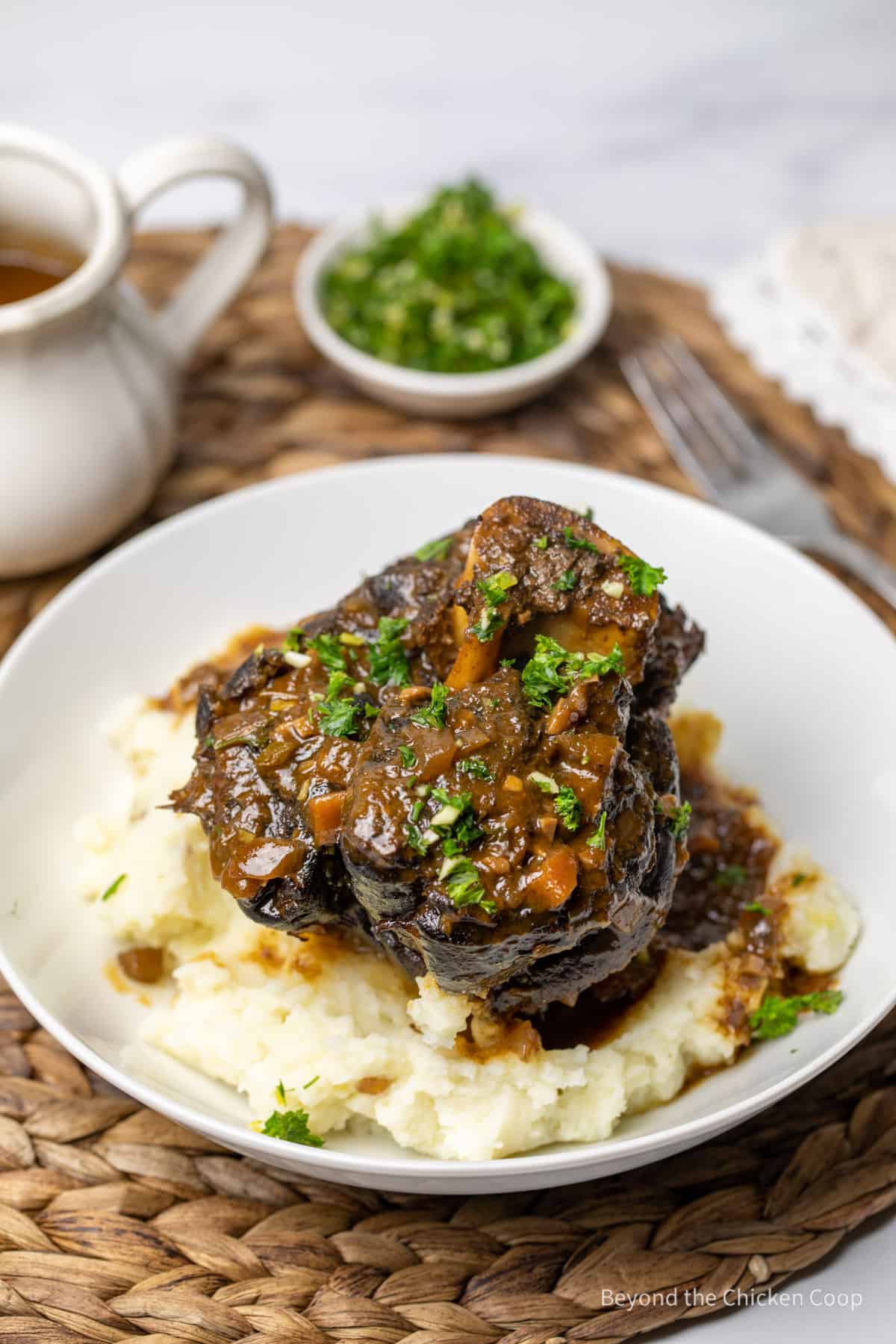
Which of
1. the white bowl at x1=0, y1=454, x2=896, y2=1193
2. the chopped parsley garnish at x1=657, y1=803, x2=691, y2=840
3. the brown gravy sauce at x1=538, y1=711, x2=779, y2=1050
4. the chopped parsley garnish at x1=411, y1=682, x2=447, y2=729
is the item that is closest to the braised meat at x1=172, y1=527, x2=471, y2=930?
the chopped parsley garnish at x1=411, y1=682, x2=447, y2=729

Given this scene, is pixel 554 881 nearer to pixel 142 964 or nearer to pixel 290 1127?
pixel 290 1127

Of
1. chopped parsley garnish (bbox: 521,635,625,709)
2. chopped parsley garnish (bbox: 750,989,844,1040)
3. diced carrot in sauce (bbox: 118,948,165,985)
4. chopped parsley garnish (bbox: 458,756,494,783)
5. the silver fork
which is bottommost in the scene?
diced carrot in sauce (bbox: 118,948,165,985)

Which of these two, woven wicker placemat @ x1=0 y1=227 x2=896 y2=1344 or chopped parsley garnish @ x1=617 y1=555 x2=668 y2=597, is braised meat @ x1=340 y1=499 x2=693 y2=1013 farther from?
woven wicker placemat @ x1=0 y1=227 x2=896 y2=1344

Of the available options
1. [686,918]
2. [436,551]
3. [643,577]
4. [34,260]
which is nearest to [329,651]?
[436,551]

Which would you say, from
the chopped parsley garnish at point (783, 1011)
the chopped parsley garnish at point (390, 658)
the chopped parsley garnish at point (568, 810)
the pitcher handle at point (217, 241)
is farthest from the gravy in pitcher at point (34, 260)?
the chopped parsley garnish at point (783, 1011)

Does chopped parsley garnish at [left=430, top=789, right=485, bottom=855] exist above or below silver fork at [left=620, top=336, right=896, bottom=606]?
above

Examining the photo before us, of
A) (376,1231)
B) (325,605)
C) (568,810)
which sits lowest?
(376,1231)
